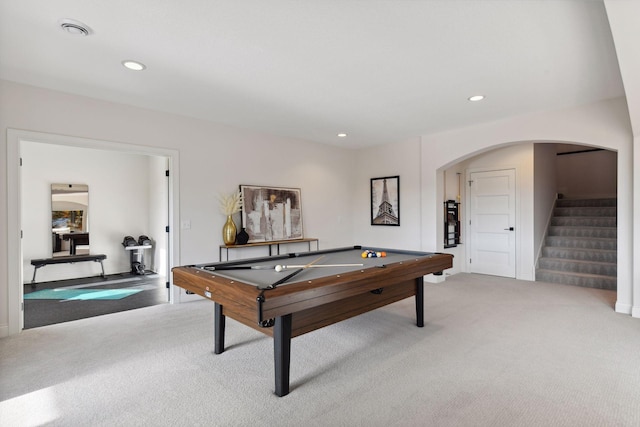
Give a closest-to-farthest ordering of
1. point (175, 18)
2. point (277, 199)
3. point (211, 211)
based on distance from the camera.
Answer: point (175, 18), point (211, 211), point (277, 199)

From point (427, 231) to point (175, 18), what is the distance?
4.66 m

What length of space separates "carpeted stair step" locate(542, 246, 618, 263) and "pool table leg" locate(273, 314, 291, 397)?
577 cm

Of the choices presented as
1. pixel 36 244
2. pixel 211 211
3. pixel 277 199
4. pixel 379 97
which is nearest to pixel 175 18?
pixel 379 97

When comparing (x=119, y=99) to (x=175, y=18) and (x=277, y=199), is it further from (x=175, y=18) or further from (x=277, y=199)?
(x=277, y=199)

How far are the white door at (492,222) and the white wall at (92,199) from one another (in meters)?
6.69

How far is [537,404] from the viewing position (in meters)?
2.03

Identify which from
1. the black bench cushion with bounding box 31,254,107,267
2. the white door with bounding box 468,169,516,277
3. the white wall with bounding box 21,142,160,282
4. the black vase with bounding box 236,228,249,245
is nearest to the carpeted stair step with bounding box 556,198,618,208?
the white door with bounding box 468,169,516,277

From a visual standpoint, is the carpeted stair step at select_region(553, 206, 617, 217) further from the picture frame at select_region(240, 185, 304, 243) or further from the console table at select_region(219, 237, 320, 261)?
the picture frame at select_region(240, 185, 304, 243)

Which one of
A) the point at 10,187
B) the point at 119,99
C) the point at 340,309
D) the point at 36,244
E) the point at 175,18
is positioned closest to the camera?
the point at 175,18

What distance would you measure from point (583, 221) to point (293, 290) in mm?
6832

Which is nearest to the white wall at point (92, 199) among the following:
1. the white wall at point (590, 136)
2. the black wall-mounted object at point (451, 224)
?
the black wall-mounted object at point (451, 224)

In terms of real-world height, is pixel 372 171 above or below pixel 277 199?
above

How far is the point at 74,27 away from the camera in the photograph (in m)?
2.28

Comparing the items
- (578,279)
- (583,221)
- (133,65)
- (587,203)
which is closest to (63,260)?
(133,65)
